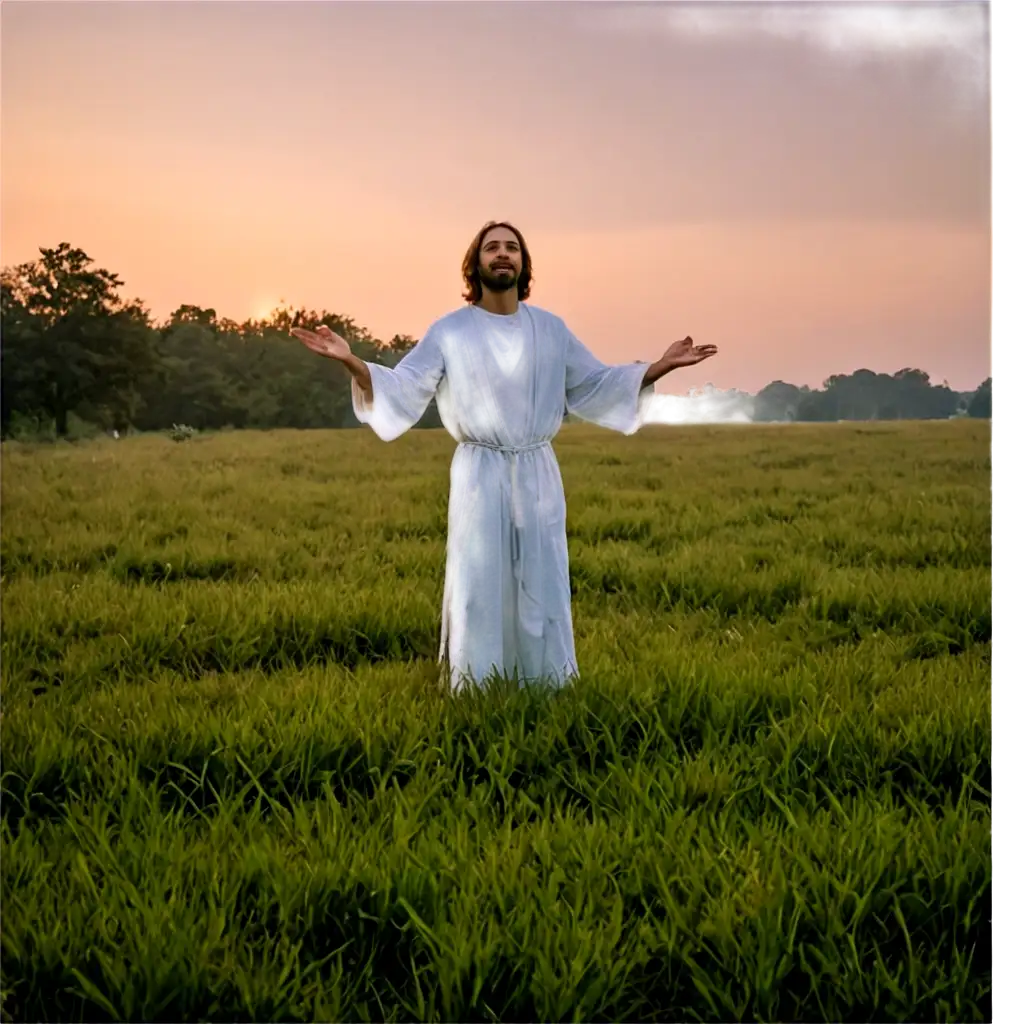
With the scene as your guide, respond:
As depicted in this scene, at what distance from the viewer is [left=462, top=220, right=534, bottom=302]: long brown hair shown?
4316 millimetres

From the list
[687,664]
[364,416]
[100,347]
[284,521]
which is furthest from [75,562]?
[100,347]

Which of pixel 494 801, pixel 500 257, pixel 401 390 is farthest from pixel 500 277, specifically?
pixel 494 801

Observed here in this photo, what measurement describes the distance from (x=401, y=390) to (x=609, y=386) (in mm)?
1025

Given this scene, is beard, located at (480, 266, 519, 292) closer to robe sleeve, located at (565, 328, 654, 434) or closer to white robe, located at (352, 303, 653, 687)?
white robe, located at (352, 303, 653, 687)

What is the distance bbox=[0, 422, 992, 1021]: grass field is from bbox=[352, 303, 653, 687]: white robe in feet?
1.12

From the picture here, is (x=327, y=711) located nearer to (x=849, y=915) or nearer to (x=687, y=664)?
(x=687, y=664)

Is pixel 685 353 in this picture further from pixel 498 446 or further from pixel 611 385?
pixel 498 446

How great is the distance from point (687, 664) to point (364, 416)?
1825 millimetres

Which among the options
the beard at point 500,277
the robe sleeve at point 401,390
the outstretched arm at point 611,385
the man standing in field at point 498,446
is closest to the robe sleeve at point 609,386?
the outstretched arm at point 611,385

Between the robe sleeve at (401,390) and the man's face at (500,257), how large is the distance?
395 mm

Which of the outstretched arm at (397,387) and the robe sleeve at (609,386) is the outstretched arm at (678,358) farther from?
the outstretched arm at (397,387)

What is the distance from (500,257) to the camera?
13.9ft

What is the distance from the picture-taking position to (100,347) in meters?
31.2

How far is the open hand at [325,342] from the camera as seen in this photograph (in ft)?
12.8
